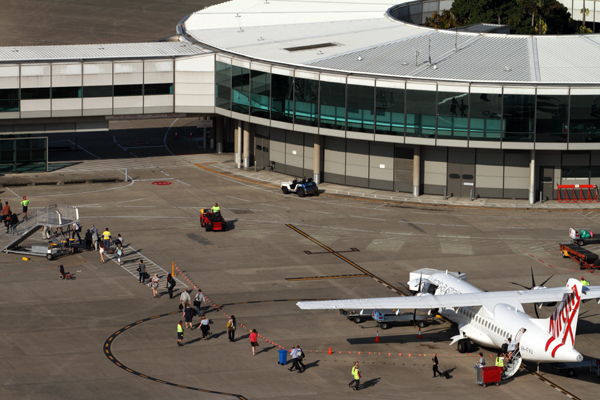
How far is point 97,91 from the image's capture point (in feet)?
351

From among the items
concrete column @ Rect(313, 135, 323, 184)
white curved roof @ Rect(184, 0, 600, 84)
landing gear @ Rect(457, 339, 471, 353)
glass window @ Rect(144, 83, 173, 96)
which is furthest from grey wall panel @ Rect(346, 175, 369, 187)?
landing gear @ Rect(457, 339, 471, 353)

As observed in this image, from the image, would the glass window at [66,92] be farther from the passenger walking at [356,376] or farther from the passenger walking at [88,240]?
the passenger walking at [356,376]

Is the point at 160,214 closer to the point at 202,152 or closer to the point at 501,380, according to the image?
the point at 202,152

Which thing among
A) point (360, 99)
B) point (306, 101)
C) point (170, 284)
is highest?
point (360, 99)

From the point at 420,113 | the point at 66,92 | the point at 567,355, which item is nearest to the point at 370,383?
the point at 567,355

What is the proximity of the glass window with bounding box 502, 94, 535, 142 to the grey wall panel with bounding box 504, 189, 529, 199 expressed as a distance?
6247 mm

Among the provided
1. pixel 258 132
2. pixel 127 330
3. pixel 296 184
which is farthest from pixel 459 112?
pixel 127 330

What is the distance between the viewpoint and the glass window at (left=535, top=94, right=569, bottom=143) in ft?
309

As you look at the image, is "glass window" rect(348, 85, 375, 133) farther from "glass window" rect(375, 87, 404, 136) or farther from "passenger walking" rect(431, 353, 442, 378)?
"passenger walking" rect(431, 353, 442, 378)

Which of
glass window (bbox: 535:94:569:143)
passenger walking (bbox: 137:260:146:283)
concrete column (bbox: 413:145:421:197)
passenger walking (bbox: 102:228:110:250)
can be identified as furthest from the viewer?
concrete column (bbox: 413:145:421:197)

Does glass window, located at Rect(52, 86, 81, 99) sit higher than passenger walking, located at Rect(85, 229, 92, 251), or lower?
higher

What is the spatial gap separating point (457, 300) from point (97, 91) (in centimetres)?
5981

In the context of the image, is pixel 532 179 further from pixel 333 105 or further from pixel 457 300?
pixel 457 300

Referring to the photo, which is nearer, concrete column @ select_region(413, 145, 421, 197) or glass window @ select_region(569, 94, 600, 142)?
glass window @ select_region(569, 94, 600, 142)
